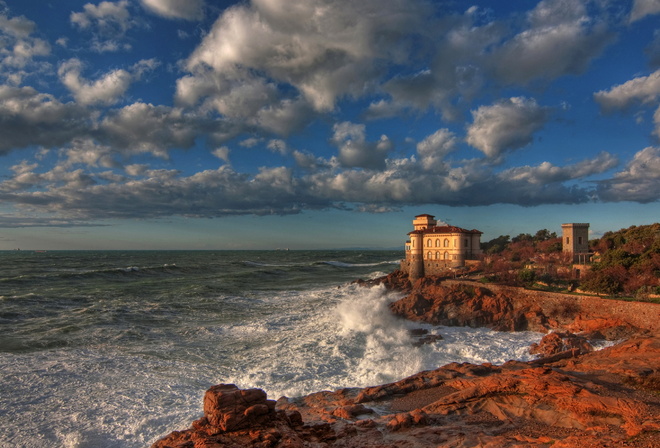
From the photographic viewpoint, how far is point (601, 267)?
2908cm

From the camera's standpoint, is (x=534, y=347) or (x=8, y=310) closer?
(x=534, y=347)

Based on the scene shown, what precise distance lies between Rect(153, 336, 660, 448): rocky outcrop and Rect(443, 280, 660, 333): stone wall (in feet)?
34.6

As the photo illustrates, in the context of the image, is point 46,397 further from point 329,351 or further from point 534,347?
point 534,347

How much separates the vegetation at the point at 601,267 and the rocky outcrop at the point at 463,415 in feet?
48.6

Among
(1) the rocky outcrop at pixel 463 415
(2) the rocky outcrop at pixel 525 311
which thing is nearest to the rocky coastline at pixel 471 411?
(1) the rocky outcrop at pixel 463 415

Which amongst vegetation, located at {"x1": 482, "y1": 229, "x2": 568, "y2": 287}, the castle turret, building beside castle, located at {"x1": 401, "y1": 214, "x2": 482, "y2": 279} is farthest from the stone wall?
the castle turret

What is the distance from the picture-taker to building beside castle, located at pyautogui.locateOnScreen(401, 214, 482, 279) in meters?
43.3

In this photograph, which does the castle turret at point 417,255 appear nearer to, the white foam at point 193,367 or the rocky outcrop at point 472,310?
the rocky outcrop at point 472,310

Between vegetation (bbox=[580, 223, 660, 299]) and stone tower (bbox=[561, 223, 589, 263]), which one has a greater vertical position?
stone tower (bbox=[561, 223, 589, 263])

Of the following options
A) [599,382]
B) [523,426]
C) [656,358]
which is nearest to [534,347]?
[656,358]

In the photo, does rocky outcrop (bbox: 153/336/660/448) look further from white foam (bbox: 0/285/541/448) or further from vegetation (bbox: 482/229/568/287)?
vegetation (bbox: 482/229/568/287)

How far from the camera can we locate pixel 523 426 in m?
9.52

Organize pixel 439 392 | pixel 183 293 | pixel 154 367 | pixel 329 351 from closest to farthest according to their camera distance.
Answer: pixel 439 392, pixel 154 367, pixel 329 351, pixel 183 293

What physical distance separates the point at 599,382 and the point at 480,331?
43.3 feet
